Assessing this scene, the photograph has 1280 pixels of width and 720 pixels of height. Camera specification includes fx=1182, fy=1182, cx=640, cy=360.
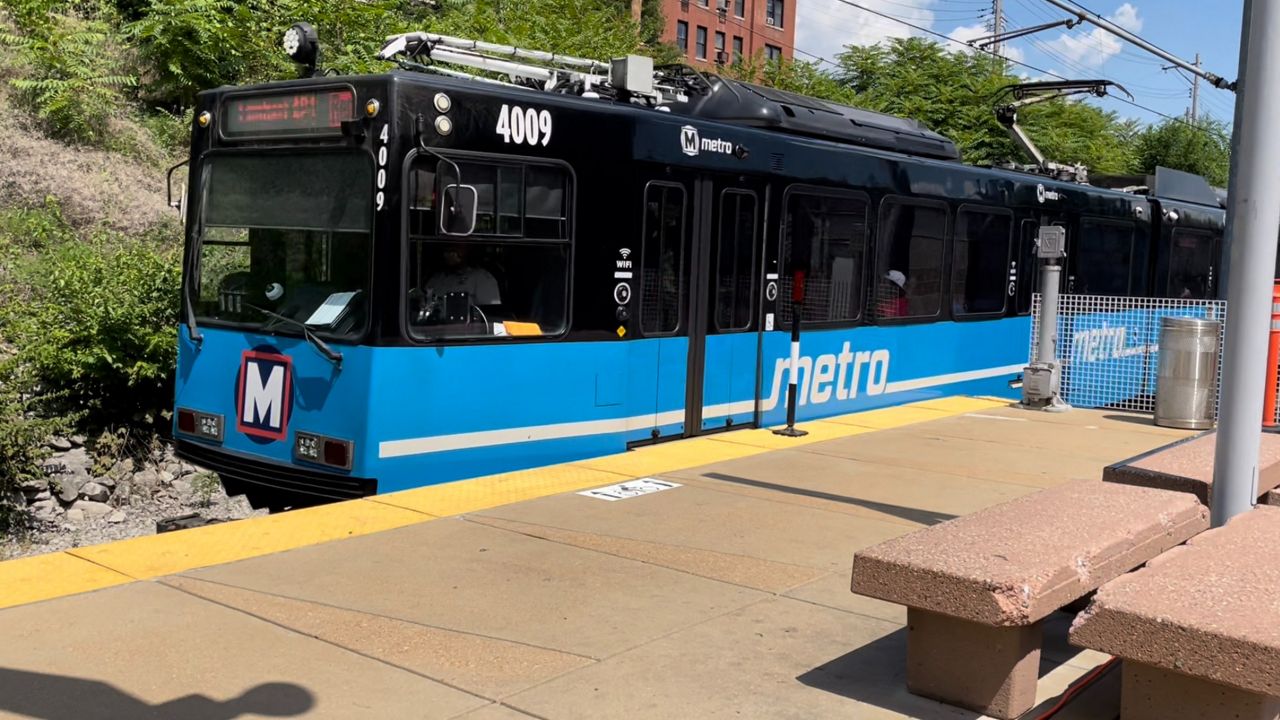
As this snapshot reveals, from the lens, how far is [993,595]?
13.2 feet

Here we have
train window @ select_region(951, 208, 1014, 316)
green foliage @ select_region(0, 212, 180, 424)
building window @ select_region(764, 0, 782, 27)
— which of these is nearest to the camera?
green foliage @ select_region(0, 212, 180, 424)

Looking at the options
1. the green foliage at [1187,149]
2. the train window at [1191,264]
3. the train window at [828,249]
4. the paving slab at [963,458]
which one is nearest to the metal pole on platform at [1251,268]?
the paving slab at [963,458]

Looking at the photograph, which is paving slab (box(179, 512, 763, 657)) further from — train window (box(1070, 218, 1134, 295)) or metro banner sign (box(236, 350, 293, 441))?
train window (box(1070, 218, 1134, 295))

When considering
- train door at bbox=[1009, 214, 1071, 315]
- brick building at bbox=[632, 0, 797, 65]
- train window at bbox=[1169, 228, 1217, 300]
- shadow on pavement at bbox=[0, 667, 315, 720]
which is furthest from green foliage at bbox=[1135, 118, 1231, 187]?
shadow on pavement at bbox=[0, 667, 315, 720]

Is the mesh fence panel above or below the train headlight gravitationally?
below

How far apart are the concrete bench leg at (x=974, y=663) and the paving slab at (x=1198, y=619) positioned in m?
0.44

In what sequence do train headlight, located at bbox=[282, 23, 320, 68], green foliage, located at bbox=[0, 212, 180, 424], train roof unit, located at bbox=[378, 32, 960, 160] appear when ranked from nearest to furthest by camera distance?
train headlight, located at bbox=[282, 23, 320, 68], train roof unit, located at bbox=[378, 32, 960, 160], green foliage, located at bbox=[0, 212, 180, 424]

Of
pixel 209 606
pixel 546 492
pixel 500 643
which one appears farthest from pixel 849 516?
pixel 209 606

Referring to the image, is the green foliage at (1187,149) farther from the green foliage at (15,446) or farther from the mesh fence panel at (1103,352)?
the green foliage at (15,446)

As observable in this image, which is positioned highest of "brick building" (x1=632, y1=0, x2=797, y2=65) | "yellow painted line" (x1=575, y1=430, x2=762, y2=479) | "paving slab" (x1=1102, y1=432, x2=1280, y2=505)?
"brick building" (x1=632, y1=0, x2=797, y2=65)

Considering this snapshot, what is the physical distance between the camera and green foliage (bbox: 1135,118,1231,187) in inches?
1833

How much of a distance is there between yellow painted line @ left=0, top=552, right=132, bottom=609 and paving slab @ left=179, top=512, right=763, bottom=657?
1.50 feet

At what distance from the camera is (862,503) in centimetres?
793

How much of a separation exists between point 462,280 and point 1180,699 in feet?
17.2
